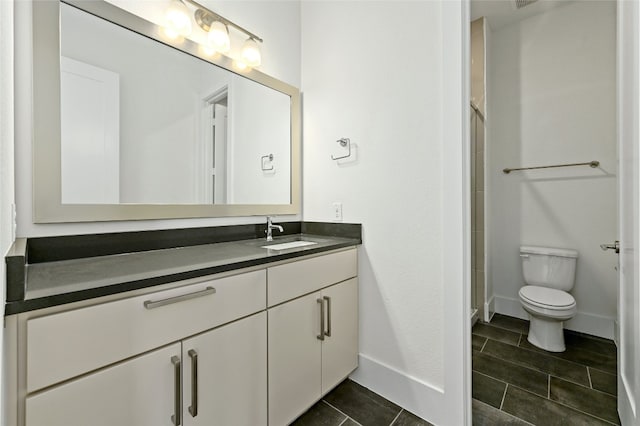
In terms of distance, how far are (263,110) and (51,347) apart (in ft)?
5.13

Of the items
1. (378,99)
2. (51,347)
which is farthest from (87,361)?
(378,99)

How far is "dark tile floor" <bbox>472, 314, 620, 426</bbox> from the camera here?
143 cm

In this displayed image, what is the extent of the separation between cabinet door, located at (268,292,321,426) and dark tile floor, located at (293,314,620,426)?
6.5 inches

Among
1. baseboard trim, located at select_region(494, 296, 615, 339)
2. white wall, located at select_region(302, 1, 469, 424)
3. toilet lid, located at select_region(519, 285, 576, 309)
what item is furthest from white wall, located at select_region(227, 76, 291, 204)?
baseboard trim, located at select_region(494, 296, 615, 339)

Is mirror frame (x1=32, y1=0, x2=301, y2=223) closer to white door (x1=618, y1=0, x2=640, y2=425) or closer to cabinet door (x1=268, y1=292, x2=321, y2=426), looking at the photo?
cabinet door (x1=268, y1=292, x2=321, y2=426)

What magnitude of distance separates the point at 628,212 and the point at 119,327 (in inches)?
76.2

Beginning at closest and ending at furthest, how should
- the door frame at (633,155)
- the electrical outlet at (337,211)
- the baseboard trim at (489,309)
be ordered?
the door frame at (633,155)
the electrical outlet at (337,211)
the baseboard trim at (489,309)

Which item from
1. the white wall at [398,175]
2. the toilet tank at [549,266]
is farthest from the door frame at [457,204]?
the toilet tank at [549,266]

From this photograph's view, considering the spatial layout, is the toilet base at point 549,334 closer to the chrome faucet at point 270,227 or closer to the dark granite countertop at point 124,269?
the dark granite countertop at point 124,269

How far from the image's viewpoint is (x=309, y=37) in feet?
6.61

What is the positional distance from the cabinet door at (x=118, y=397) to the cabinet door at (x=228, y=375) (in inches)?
2.2

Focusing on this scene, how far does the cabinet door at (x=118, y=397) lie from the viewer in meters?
0.71

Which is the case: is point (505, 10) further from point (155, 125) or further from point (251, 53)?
point (155, 125)

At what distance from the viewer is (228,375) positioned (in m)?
1.07
